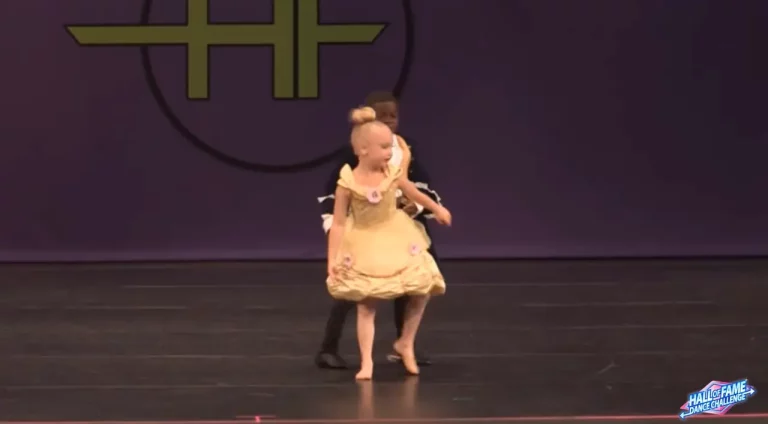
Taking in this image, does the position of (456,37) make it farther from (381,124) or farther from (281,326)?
(381,124)

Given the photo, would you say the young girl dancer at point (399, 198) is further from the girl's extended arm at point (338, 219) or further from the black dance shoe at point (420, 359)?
the girl's extended arm at point (338, 219)

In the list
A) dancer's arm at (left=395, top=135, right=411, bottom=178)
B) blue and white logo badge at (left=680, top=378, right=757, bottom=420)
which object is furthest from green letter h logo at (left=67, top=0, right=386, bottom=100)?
blue and white logo badge at (left=680, top=378, right=757, bottom=420)

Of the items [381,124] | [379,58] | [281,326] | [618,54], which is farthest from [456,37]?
[381,124]

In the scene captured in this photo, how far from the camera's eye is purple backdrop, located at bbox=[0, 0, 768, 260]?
718 cm

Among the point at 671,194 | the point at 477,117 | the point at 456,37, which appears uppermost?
the point at 456,37

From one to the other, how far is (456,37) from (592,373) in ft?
11.8

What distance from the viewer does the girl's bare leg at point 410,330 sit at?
392 centimetres

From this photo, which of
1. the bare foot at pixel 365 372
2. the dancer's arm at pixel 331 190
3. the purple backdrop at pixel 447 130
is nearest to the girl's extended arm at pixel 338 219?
the dancer's arm at pixel 331 190

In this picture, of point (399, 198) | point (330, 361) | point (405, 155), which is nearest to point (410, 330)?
point (330, 361)

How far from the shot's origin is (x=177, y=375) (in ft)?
13.2

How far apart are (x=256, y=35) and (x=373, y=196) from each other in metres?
3.63

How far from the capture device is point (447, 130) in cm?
726

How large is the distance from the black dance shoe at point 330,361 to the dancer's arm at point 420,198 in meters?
0.69

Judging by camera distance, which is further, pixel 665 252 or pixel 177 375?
pixel 665 252
